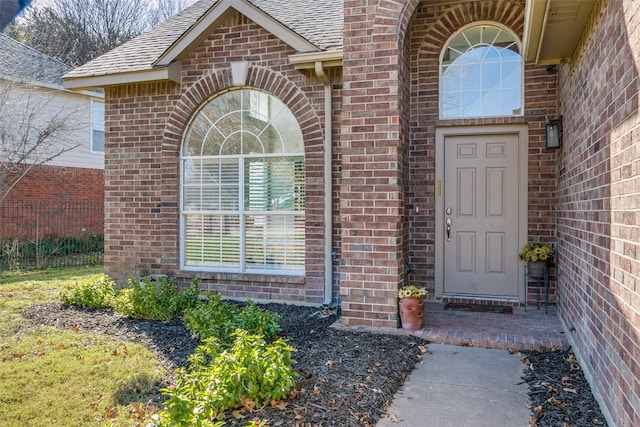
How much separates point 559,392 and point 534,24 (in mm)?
2964

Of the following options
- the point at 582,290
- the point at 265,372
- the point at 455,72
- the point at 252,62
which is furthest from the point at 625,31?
the point at 252,62

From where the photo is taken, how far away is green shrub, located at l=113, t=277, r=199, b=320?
18.6 ft

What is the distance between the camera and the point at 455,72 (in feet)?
20.2

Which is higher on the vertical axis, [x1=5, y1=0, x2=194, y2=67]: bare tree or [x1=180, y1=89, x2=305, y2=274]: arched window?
[x1=5, y1=0, x2=194, y2=67]: bare tree

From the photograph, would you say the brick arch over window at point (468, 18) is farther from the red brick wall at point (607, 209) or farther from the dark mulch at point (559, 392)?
the dark mulch at point (559, 392)

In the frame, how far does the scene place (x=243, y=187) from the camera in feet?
22.1

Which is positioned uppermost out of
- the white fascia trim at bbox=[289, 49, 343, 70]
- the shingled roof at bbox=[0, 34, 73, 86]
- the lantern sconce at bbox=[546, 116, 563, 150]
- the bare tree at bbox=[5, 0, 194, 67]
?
the bare tree at bbox=[5, 0, 194, 67]

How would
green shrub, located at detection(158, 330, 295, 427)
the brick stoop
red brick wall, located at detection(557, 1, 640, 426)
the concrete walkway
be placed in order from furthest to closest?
the brick stoop, the concrete walkway, green shrub, located at detection(158, 330, 295, 427), red brick wall, located at detection(557, 1, 640, 426)

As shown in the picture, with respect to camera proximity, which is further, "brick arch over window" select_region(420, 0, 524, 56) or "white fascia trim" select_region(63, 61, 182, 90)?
"white fascia trim" select_region(63, 61, 182, 90)

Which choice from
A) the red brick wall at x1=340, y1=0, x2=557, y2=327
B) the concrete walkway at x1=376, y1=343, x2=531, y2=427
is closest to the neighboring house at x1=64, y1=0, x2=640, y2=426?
the red brick wall at x1=340, y1=0, x2=557, y2=327

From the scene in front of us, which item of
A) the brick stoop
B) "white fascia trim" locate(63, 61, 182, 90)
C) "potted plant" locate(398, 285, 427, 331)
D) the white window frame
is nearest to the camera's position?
the brick stoop

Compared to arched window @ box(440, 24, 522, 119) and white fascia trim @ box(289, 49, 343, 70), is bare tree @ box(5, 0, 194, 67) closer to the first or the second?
white fascia trim @ box(289, 49, 343, 70)

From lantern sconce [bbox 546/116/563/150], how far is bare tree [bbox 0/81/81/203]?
1163 centimetres

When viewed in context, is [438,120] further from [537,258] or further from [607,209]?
[607,209]
